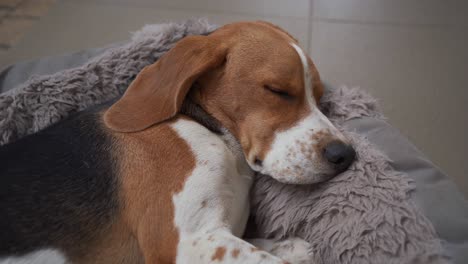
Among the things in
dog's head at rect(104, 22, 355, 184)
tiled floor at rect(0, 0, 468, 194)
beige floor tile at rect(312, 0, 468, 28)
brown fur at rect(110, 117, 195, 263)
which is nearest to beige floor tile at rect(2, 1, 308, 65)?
tiled floor at rect(0, 0, 468, 194)

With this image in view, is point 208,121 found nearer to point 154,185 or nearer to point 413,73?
point 154,185

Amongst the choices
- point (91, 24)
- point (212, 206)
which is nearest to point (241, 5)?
point (91, 24)

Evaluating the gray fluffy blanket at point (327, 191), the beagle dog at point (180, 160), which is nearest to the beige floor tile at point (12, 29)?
the gray fluffy blanket at point (327, 191)

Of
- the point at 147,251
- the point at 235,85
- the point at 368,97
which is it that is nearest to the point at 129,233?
the point at 147,251

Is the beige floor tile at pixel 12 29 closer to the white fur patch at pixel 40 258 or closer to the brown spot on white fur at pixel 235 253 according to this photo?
the white fur patch at pixel 40 258

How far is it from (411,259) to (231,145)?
2.08ft

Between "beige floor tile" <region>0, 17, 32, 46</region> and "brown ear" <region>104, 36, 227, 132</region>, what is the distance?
2107 millimetres

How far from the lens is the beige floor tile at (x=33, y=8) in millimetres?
3359

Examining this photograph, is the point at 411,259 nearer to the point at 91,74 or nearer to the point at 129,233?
the point at 129,233

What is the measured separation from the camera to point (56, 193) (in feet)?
4.21

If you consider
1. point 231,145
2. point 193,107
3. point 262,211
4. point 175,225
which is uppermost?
point 193,107

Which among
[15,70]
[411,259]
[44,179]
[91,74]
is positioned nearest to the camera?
[411,259]

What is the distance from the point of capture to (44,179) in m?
1.30

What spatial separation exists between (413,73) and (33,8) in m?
2.92
